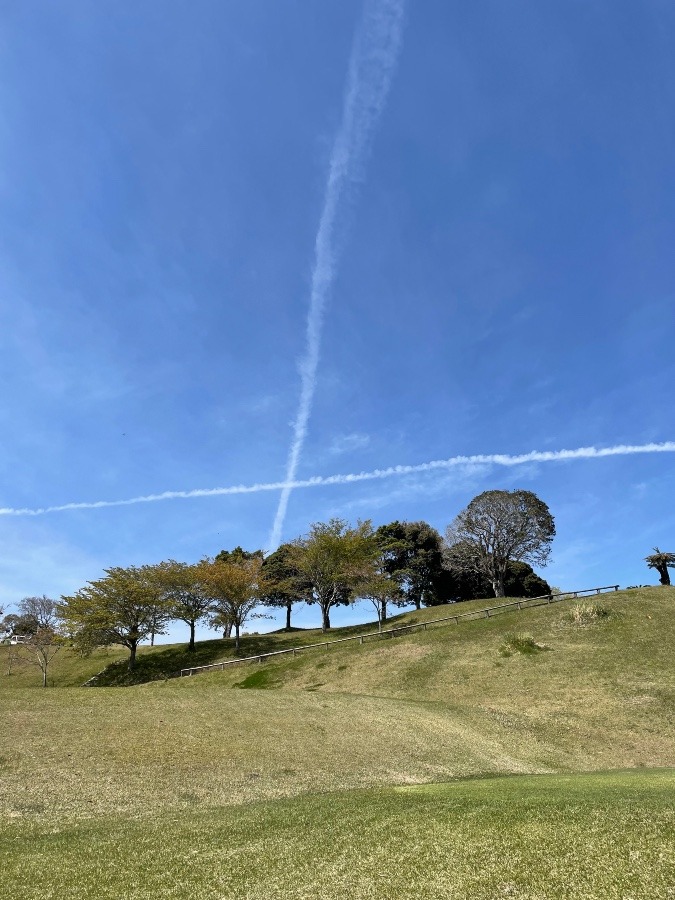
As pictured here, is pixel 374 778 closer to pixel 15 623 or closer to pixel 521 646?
pixel 521 646

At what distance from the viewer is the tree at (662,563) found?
66.9 m

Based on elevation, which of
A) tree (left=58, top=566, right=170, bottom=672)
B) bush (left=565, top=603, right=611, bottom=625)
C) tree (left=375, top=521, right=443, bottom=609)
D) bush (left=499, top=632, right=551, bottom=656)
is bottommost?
bush (left=499, top=632, right=551, bottom=656)

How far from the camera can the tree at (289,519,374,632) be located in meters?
67.4

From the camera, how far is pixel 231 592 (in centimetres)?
6288

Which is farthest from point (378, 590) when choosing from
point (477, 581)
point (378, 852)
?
point (378, 852)

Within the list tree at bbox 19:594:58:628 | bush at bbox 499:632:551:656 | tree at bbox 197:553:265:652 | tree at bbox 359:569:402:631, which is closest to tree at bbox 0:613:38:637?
tree at bbox 19:594:58:628

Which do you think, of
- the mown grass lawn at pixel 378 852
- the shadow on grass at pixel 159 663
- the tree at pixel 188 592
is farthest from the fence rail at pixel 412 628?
the mown grass lawn at pixel 378 852

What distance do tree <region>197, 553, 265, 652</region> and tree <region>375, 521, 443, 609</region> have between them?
2932 cm

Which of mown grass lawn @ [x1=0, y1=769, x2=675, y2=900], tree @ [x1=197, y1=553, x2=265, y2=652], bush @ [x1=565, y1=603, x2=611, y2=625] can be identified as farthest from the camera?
tree @ [x1=197, y1=553, x2=265, y2=652]

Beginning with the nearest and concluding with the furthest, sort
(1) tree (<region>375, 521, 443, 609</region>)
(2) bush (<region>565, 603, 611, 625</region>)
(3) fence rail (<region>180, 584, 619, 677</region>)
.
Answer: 1. (2) bush (<region>565, 603, 611, 625</region>)
2. (3) fence rail (<region>180, 584, 619, 677</region>)
3. (1) tree (<region>375, 521, 443, 609</region>)

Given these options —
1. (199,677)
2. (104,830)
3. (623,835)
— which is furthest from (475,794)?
(199,677)

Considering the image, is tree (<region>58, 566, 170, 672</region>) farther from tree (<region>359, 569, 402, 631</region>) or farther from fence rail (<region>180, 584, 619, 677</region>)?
tree (<region>359, 569, 402, 631</region>)

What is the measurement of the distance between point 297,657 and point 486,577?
4267 centimetres

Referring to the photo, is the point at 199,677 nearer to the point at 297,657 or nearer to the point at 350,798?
the point at 297,657
